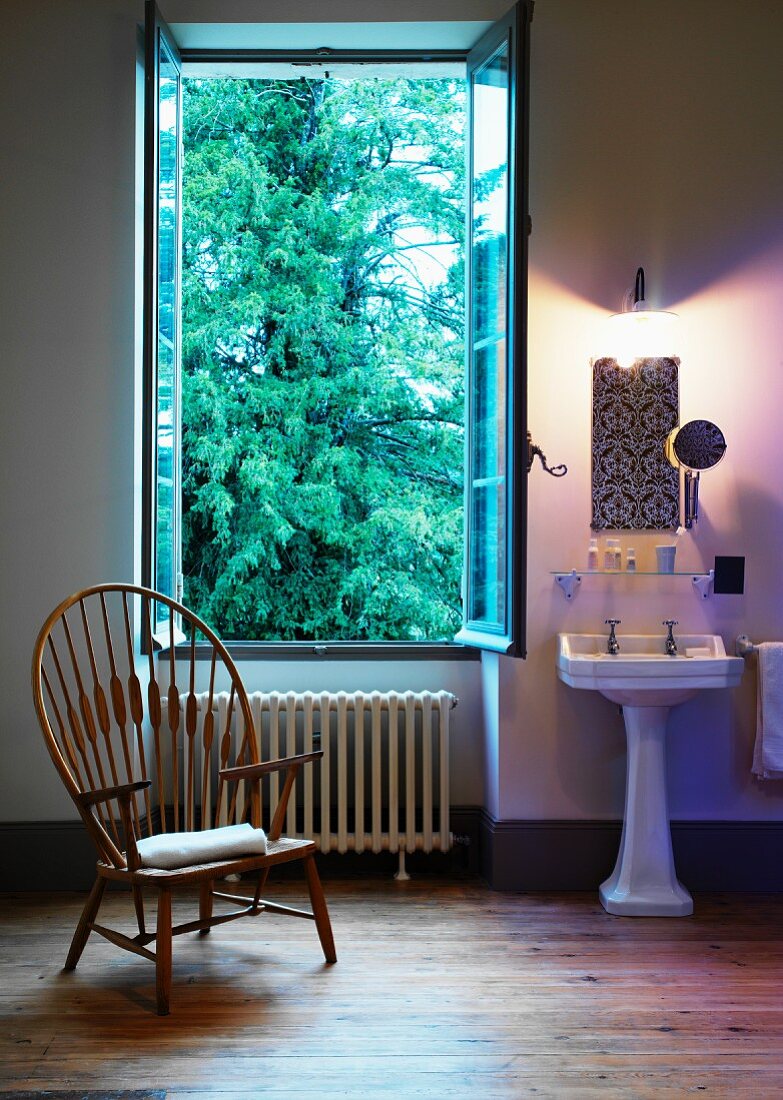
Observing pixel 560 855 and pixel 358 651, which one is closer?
pixel 560 855

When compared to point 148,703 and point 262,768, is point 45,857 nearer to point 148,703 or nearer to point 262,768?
point 148,703

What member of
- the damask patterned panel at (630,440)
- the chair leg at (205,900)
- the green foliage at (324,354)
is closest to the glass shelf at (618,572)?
the damask patterned panel at (630,440)

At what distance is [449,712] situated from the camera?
3506mm

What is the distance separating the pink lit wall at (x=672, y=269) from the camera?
341 centimetres

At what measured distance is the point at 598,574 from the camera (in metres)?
3.40

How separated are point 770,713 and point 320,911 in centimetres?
170

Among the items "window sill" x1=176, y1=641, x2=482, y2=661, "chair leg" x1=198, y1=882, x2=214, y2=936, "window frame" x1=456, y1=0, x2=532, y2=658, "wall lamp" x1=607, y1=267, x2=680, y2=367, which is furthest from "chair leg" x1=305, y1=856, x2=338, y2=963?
"wall lamp" x1=607, y1=267, x2=680, y2=367

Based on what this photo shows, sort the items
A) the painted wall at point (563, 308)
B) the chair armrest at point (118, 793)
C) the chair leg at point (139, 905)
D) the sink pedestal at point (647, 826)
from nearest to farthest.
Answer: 1. the chair armrest at point (118, 793)
2. the chair leg at point (139, 905)
3. the sink pedestal at point (647, 826)
4. the painted wall at point (563, 308)

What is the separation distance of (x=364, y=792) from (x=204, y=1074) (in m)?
1.56

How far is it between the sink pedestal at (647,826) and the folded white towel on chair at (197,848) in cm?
130

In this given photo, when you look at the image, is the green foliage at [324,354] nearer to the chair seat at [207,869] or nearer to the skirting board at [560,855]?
the skirting board at [560,855]

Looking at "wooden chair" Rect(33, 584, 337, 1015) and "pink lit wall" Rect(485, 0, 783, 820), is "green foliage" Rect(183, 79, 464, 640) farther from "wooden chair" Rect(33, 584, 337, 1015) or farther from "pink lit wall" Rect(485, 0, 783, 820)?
"pink lit wall" Rect(485, 0, 783, 820)

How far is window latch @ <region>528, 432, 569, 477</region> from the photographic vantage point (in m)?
3.23

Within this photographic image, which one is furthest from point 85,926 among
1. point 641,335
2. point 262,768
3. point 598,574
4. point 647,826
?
point 641,335
